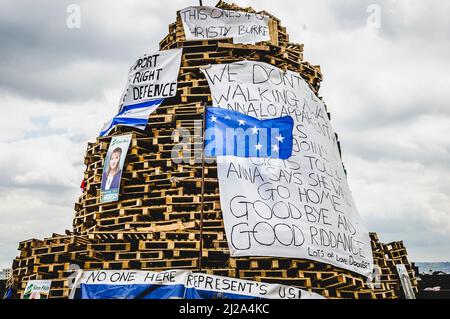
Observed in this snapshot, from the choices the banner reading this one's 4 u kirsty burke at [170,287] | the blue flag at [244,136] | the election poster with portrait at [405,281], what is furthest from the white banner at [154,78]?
the election poster with portrait at [405,281]

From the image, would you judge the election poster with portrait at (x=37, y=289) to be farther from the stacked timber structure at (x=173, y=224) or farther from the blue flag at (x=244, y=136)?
the blue flag at (x=244, y=136)

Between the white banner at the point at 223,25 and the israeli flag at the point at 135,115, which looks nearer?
the israeli flag at the point at 135,115

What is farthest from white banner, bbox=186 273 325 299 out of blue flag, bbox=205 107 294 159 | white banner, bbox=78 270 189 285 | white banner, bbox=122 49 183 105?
white banner, bbox=122 49 183 105

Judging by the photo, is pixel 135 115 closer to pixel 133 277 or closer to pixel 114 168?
pixel 114 168

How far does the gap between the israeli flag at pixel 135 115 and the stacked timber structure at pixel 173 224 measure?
18 centimetres

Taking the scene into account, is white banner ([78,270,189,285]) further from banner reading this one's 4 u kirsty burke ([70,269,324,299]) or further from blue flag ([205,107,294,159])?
blue flag ([205,107,294,159])

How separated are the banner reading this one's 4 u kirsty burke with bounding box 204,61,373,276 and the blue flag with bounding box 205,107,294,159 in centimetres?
18

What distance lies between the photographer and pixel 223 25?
12.4 meters

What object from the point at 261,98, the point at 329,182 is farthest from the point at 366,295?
the point at 261,98

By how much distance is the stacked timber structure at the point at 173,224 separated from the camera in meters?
8.93

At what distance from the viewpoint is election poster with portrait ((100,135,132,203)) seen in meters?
10.6

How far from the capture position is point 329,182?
10609 millimetres
